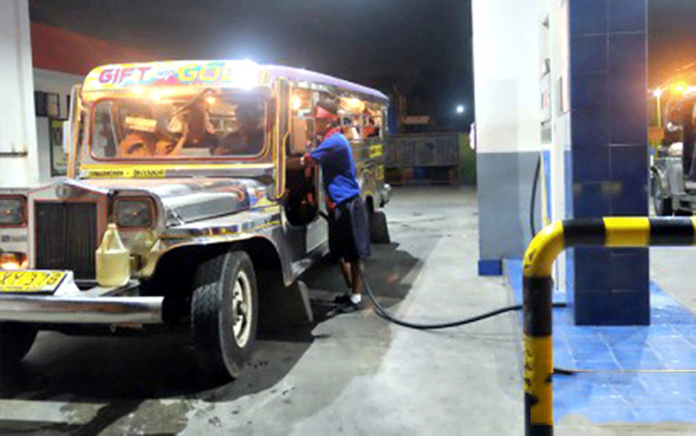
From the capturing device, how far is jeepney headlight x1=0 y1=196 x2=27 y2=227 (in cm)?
429

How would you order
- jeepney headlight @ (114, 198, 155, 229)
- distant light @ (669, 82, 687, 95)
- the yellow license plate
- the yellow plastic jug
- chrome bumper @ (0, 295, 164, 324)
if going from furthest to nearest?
distant light @ (669, 82, 687, 95) → jeepney headlight @ (114, 198, 155, 229) → the yellow plastic jug → the yellow license plate → chrome bumper @ (0, 295, 164, 324)

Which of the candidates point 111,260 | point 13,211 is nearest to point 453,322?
point 111,260

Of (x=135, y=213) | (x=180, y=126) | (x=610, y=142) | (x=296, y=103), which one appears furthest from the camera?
(x=296, y=103)

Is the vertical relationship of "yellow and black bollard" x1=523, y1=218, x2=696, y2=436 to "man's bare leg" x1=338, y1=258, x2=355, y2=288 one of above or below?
above

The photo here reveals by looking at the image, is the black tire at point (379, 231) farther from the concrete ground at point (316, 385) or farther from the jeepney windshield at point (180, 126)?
the jeepney windshield at point (180, 126)

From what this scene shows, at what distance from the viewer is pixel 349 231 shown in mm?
6000

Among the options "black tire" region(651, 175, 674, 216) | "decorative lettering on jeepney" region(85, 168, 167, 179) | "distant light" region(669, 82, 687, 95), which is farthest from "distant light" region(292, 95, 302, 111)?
"black tire" region(651, 175, 674, 216)

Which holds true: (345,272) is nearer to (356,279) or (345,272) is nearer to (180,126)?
(356,279)

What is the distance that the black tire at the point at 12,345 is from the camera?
455 cm

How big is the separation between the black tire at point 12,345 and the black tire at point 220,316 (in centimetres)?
135

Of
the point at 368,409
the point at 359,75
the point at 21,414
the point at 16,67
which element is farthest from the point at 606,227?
the point at 359,75

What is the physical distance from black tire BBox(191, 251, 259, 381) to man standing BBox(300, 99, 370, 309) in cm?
154

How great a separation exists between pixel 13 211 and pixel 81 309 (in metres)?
1.08

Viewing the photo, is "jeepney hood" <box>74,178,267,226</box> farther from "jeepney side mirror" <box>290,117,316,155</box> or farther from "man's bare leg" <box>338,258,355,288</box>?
"man's bare leg" <box>338,258,355,288</box>
